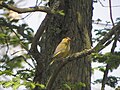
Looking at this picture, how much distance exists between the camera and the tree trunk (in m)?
3.43

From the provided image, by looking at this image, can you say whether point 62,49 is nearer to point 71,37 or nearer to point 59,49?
point 59,49

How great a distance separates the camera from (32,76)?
3264mm

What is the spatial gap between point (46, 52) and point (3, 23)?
31.6 inches

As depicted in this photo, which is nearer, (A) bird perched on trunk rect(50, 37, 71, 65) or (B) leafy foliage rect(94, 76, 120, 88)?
(A) bird perched on trunk rect(50, 37, 71, 65)

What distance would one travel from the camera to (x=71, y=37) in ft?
11.6

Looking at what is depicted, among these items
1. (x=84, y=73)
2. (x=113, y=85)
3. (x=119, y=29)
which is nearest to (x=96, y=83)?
(x=113, y=85)

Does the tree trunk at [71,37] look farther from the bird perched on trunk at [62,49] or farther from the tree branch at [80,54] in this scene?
the tree branch at [80,54]

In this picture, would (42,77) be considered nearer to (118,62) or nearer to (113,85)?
(118,62)

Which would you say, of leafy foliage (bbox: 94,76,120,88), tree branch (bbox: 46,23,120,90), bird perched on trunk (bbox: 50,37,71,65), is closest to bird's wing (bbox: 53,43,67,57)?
bird perched on trunk (bbox: 50,37,71,65)

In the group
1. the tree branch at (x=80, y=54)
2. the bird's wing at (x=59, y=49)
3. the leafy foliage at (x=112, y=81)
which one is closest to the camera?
the tree branch at (x=80, y=54)

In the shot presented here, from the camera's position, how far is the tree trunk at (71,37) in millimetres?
3428

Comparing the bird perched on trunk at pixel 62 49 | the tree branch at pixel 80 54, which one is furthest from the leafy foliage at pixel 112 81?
the tree branch at pixel 80 54

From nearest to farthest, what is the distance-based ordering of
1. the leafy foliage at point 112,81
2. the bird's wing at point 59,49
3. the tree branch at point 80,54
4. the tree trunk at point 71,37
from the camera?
the tree branch at point 80,54
the bird's wing at point 59,49
the tree trunk at point 71,37
the leafy foliage at point 112,81

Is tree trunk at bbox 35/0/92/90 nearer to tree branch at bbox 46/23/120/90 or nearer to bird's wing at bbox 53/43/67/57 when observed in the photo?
bird's wing at bbox 53/43/67/57
